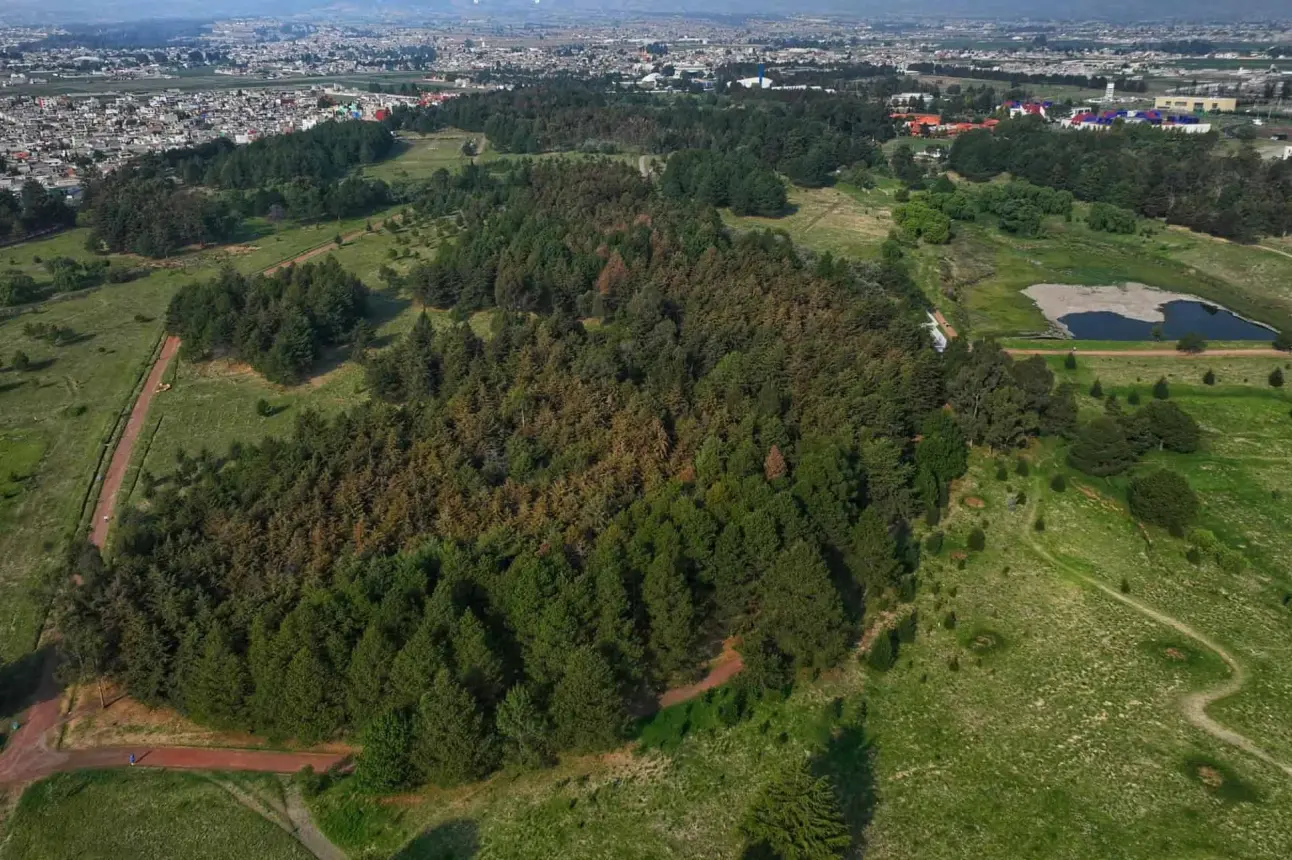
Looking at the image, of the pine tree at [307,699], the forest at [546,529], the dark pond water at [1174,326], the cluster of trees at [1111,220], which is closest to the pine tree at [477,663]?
the forest at [546,529]

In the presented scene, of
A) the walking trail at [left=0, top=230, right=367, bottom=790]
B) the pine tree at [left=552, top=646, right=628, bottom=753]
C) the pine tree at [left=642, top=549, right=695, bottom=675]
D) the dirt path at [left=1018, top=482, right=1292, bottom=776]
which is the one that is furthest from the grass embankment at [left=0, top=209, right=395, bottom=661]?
the dirt path at [left=1018, top=482, right=1292, bottom=776]

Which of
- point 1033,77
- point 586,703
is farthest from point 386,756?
point 1033,77

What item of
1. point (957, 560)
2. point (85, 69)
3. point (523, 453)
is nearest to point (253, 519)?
point (523, 453)

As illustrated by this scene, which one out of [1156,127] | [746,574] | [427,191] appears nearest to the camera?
[746,574]

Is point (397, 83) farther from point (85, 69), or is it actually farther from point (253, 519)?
point (253, 519)

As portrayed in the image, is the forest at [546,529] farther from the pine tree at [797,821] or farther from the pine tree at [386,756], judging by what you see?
the pine tree at [797,821]

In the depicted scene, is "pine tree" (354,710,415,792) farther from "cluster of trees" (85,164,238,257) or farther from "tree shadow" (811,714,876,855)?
"cluster of trees" (85,164,238,257)
